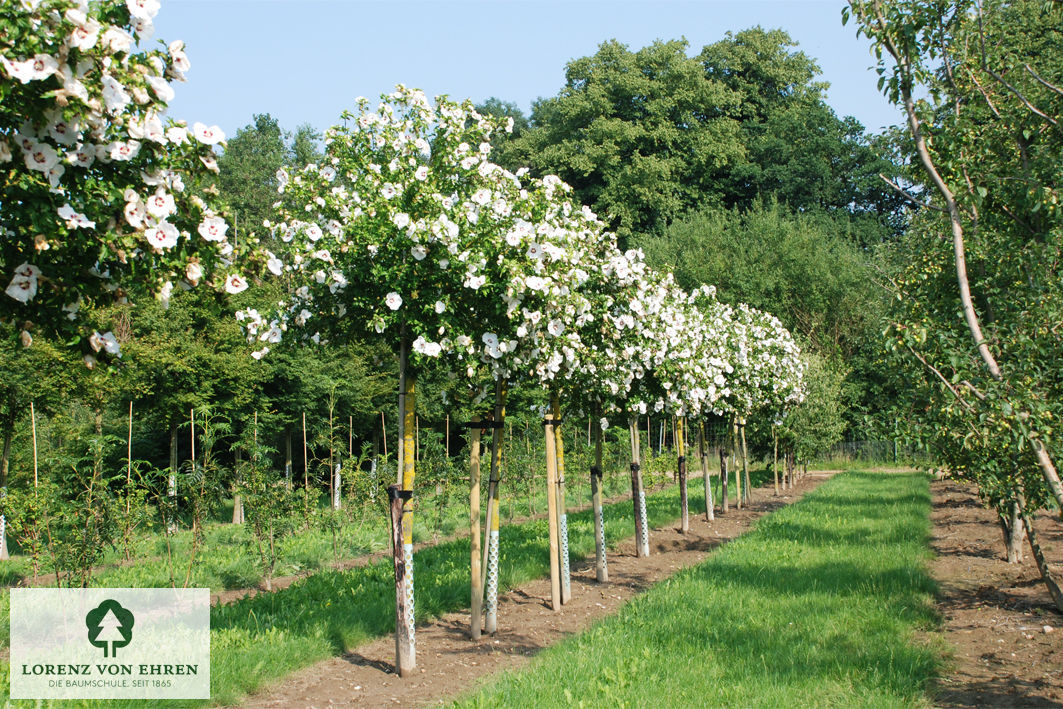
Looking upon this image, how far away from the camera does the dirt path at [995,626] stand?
619 cm

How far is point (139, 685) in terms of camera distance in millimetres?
5945

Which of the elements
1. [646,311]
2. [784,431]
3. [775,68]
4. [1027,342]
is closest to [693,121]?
[775,68]

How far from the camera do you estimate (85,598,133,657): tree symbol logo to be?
267 inches

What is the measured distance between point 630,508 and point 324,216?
13039 mm

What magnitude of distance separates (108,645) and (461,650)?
290 centimetres

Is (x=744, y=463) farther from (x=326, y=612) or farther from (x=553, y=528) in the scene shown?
(x=326, y=612)

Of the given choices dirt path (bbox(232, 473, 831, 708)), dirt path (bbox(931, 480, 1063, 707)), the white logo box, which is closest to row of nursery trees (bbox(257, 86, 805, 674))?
dirt path (bbox(232, 473, 831, 708))

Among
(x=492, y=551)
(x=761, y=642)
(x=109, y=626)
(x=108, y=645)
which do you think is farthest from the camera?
(x=492, y=551)

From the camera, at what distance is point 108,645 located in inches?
264

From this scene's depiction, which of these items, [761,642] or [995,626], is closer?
[761,642]

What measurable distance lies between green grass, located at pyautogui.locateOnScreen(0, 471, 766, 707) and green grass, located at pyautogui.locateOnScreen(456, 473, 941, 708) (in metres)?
1.71

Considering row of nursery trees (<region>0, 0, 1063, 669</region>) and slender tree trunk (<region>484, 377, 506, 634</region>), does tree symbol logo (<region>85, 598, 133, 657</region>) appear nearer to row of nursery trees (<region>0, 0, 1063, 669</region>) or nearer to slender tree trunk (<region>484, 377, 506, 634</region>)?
row of nursery trees (<region>0, 0, 1063, 669</region>)

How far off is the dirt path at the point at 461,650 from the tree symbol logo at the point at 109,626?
152cm

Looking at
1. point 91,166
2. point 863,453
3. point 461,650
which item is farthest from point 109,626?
point 863,453
